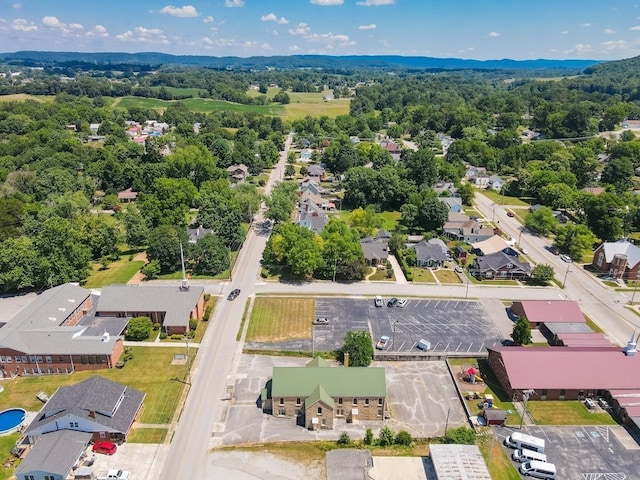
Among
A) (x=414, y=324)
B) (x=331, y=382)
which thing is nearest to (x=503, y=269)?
(x=414, y=324)

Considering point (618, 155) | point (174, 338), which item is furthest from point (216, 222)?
point (618, 155)

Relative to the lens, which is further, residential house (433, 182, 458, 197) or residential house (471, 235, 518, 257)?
residential house (433, 182, 458, 197)

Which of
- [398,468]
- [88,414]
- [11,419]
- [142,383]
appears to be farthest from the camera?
[142,383]

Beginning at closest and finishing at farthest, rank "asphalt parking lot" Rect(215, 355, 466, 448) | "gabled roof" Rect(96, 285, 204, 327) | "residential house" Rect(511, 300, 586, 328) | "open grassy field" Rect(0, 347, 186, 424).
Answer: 1. "asphalt parking lot" Rect(215, 355, 466, 448)
2. "open grassy field" Rect(0, 347, 186, 424)
3. "gabled roof" Rect(96, 285, 204, 327)
4. "residential house" Rect(511, 300, 586, 328)

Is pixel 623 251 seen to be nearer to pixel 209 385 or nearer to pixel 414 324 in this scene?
pixel 414 324

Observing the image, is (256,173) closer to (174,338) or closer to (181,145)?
(181,145)

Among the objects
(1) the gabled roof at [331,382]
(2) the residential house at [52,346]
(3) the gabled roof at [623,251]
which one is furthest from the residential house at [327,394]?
(3) the gabled roof at [623,251]

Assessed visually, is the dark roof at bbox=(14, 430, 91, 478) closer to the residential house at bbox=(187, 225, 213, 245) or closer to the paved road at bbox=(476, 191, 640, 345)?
the residential house at bbox=(187, 225, 213, 245)

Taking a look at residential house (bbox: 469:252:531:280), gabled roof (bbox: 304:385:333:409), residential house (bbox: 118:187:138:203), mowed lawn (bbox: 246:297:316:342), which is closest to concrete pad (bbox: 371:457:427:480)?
gabled roof (bbox: 304:385:333:409)
